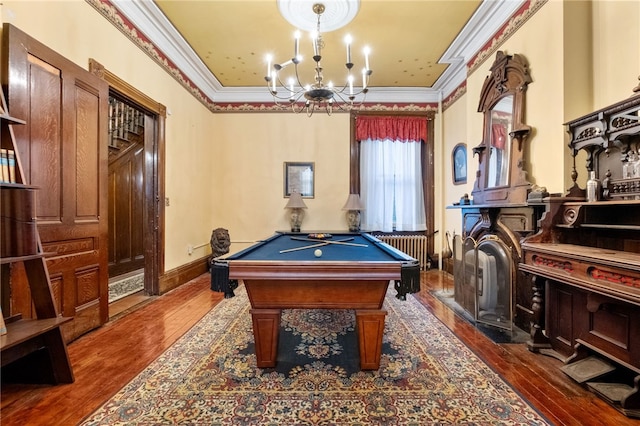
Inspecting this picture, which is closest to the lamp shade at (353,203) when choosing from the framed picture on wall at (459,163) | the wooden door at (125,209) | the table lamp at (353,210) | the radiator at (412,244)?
the table lamp at (353,210)

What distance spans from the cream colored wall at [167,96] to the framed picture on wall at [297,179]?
1457 millimetres

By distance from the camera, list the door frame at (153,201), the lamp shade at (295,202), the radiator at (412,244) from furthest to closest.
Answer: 1. the radiator at (412,244)
2. the lamp shade at (295,202)
3. the door frame at (153,201)

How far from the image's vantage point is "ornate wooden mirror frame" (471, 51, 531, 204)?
2.79 metres

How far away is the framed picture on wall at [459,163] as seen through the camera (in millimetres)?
4688

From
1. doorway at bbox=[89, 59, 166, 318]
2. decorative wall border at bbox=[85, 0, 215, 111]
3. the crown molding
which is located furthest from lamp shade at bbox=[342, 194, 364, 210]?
decorative wall border at bbox=[85, 0, 215, 111]

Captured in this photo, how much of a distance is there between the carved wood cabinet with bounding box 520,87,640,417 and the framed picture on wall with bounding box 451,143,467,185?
8.04 feet

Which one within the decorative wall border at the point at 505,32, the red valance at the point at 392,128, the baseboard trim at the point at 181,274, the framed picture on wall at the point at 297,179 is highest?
the decorative wall border at the point at 505,32

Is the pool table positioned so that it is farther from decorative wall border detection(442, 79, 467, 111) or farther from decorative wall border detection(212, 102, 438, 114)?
decorative wall border detection(212, 102, 438, 114)

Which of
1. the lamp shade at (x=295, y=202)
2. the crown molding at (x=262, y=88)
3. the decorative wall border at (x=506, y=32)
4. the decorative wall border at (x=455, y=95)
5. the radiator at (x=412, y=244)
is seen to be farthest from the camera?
the radiator at (x=412, y=244)

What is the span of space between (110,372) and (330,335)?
1.67 metres

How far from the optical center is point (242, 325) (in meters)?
2.85

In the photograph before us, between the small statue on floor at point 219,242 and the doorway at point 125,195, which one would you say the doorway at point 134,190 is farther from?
the small statue on floor at point 219,242

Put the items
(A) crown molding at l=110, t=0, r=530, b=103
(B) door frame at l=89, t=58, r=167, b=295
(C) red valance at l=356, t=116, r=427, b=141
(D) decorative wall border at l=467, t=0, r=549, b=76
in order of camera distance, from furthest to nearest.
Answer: (C) red valance at l=356, t=116, r=427, b=141, (B) door frame at l=89, t=58, r=167, b=295, (A) crown molding at l=110, t=0, r=530, b=103, (D) decorative wall border at l=467, t=0, r=549, b=76

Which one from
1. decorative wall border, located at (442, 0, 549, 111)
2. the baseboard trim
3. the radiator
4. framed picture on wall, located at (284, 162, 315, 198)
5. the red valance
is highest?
decorative wall border, located at (442, 0, 549, 111)
